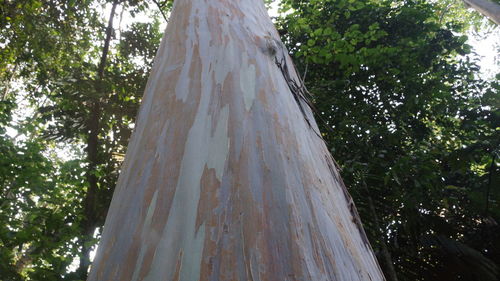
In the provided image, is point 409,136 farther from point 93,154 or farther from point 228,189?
point 93,154

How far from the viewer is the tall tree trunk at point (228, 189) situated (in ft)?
1.97

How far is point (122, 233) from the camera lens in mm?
727

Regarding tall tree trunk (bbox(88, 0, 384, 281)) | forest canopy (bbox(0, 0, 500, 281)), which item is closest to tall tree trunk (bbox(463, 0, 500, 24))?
forest canopy (bbox(0, 0, 500, 281))

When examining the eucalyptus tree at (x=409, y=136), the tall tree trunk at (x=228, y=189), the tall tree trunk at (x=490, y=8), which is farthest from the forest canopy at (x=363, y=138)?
the tall tree trunk at (x=228, y=189)

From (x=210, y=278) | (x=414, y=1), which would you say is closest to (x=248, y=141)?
(x=210, y=278)

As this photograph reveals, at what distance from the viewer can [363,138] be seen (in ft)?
12.5

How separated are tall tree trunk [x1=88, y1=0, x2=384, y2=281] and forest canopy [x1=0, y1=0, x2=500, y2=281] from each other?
5.42ft

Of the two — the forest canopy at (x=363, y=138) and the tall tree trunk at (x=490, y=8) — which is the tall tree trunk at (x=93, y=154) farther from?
the tall tree trunk at (x=490, y=8)

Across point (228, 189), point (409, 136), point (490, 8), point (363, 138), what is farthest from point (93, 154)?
point (490, 8)

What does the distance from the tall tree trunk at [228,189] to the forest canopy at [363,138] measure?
5.42 ft

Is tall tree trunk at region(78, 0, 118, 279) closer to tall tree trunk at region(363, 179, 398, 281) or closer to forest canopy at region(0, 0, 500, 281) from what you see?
forest canopy at region(0, 0, 500, 281)

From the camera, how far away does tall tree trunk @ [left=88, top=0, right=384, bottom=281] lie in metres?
0.60

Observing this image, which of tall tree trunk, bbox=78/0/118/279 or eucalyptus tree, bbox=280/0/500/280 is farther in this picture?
tall tree trunk, bbox=78/0/118/279

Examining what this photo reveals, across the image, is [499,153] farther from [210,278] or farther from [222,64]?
[210,278]
